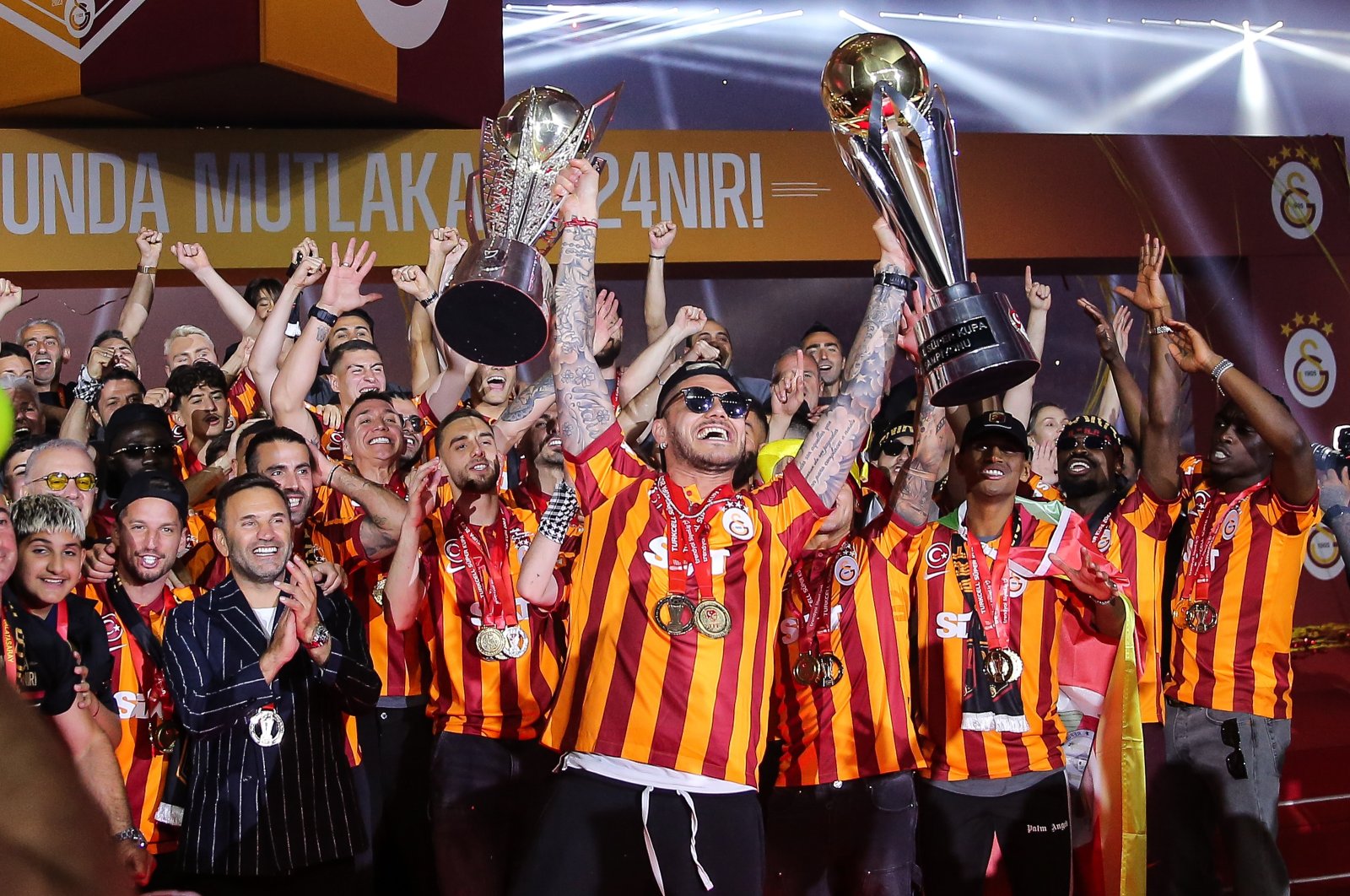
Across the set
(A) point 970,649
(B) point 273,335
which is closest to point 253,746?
(A) point 970,649

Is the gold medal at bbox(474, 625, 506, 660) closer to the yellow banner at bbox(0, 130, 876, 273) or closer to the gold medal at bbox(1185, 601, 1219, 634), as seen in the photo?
the gold medal at bbox(1185, 601, 1219, 634)

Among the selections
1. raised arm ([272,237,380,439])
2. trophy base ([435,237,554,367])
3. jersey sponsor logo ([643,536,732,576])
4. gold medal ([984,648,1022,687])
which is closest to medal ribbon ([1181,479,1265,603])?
gold medal ([984,648,1022,687])

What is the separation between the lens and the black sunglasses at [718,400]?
3369 mm

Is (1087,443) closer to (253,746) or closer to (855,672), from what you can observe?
(855,672)

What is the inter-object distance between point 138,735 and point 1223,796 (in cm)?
347

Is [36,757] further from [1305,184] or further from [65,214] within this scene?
[1305,184]

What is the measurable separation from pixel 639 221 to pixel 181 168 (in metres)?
2.62

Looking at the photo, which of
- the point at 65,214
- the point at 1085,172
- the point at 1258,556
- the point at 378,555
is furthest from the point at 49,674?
the point at 1085,172

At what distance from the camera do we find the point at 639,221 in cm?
803

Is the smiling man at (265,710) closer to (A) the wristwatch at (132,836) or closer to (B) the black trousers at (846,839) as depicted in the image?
(A) the wristwatch at (132,836)

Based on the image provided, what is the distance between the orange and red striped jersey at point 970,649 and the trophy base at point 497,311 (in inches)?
55.2

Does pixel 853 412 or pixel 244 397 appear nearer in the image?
pixel 853 412

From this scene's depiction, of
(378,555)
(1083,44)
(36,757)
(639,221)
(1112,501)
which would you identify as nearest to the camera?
(36,757)

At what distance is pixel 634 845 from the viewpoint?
3.09m
